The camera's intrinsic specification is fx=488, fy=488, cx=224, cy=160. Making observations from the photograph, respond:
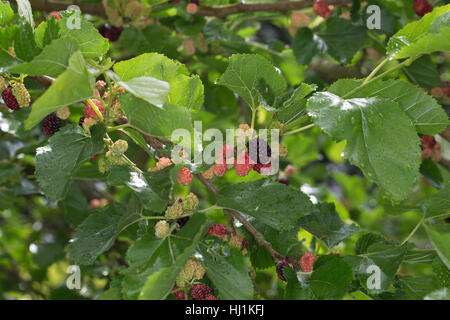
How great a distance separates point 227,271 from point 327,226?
0.26 m

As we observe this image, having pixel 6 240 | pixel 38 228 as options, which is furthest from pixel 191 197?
pixel 6 240

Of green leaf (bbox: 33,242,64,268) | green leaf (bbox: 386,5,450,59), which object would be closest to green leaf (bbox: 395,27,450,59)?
green leaf (bbox: 386,5,450,59)

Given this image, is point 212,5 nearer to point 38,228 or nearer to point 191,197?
point 191,197

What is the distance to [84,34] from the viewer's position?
0.56 meters

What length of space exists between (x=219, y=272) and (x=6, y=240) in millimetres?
1532

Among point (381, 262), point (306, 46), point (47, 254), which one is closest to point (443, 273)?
point (381, 262)

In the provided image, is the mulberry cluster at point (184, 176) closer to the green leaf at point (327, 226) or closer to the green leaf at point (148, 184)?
the green leaf at point (148, 184)

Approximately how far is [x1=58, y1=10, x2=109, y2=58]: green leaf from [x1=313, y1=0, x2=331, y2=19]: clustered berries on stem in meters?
0.62

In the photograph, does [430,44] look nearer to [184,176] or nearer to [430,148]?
[184,176]

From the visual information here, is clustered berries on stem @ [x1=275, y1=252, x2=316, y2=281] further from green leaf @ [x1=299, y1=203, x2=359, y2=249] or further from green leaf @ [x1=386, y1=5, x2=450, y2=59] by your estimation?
green leaf @ [x1=386, y1=5, x2=450, y2=59]

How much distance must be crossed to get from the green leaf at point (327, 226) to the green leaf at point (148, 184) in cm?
25

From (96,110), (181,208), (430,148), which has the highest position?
(96,110)

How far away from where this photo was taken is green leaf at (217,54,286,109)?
0.60 meters
